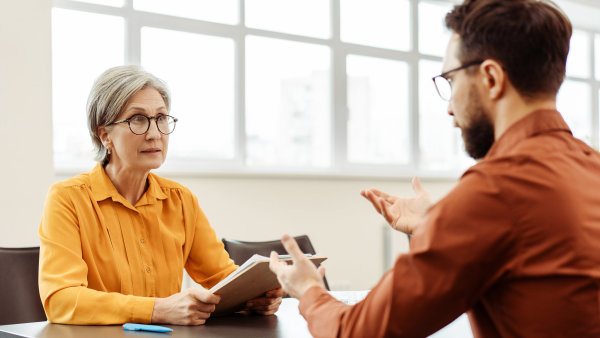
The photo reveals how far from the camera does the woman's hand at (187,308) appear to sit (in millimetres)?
1803

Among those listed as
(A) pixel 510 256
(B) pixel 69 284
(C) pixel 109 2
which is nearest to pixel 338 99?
(C) pixel 109 2

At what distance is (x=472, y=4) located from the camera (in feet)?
4.09

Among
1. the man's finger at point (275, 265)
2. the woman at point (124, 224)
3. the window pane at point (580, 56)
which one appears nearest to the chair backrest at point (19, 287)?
the woman at point (124, 224)

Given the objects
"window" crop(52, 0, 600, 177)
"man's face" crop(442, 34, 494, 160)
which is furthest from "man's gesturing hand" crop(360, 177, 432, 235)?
"window" crop(52, 0, 600, 177)

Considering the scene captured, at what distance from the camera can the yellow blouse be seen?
187 cm

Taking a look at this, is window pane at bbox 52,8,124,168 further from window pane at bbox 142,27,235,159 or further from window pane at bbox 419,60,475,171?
→ window pane at bbox 419,60,475,171

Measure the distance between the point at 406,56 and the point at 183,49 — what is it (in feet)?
7.20

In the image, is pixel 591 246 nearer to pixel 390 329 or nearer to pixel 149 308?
pixel 390 329

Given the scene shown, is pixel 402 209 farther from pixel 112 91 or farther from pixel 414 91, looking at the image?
pixel 414 91

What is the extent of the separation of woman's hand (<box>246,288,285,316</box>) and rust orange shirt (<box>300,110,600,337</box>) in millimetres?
863

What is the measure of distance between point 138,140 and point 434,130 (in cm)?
464

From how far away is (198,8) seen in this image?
17.0 ft

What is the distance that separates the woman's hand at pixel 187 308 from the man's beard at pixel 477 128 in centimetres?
84

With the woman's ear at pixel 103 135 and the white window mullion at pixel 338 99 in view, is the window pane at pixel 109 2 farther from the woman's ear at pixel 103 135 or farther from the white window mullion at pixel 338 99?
the woman's ear at pixel 103 135
